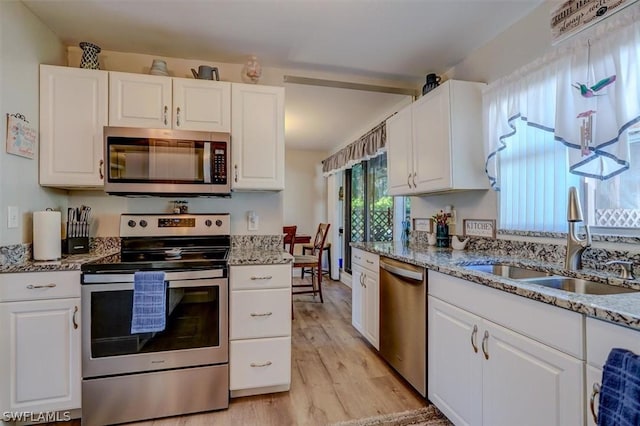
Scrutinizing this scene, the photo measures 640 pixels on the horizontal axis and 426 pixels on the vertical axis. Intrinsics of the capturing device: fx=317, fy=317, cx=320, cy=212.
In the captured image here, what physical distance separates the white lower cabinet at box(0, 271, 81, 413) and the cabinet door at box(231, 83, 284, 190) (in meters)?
1.19

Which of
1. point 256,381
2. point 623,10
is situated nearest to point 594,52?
point 623,10

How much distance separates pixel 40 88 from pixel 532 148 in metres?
3.12

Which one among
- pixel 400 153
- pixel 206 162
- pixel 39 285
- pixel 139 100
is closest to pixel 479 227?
pixel 400 153

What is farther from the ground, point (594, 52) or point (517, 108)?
point (594, 52)

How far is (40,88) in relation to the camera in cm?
202

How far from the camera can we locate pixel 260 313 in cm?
204

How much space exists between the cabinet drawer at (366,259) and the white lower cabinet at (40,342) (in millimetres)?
1992

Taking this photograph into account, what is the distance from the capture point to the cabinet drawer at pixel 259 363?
200cm

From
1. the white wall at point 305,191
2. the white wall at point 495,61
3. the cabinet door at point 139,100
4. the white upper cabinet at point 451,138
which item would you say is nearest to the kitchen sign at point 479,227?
the white wall at point 495,61

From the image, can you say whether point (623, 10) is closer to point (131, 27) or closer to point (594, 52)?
point (594, 52)

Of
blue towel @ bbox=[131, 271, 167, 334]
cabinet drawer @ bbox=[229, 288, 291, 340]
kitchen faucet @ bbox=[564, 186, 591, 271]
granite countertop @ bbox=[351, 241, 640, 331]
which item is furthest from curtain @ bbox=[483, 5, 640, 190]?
blue towel @ bbox=[131, 271, 167, 334]

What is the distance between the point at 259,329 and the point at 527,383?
4.75ft

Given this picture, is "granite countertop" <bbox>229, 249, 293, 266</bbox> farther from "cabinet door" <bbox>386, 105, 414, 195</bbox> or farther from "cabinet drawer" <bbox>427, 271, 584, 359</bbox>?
"cabinet door" <bbox>386, 105, 414, 195</bbox>

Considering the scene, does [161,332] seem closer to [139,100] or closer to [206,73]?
[139,100]
